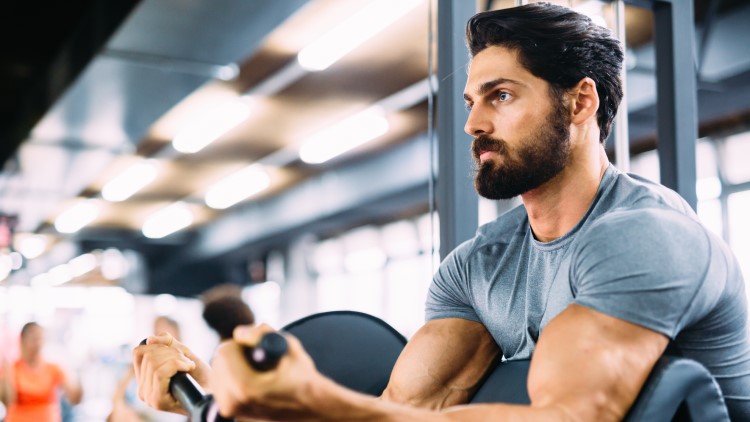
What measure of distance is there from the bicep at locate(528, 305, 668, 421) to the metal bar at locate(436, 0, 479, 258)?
743 mm

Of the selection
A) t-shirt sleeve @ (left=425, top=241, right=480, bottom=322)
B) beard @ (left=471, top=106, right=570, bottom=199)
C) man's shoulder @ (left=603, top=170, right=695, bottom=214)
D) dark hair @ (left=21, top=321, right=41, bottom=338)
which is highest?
beard @ (left=471, top=106, right=570, bottom=199)

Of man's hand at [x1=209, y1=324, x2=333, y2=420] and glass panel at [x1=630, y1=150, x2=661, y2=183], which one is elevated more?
glass panel at [x1=630, y1=150, x2=661, y2=183]

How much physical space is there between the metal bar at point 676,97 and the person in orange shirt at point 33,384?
4016 millimetres

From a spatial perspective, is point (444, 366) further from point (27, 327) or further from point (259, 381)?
point (27, 327)

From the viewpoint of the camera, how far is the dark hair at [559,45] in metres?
1.36

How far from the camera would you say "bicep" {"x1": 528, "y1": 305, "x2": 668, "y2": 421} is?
0.97 m

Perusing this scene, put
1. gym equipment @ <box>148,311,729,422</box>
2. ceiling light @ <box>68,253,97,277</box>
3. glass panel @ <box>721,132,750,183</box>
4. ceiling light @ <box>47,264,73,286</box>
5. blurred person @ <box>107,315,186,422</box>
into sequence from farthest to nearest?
ceiling light @ <box>47,264,73,286</box> → ceiling light @ <box>68,253,97,277</box> → glass panel @ <box>721,132,750,183</box> → blurred person @ <box>107,315,186,422</box> → gym equipment @ <box>148,311,729,422</box>

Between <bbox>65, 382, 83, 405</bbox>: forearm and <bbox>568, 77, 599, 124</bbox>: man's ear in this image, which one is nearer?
<bbox>568, 77, 599, 124</bbox>: man's ear

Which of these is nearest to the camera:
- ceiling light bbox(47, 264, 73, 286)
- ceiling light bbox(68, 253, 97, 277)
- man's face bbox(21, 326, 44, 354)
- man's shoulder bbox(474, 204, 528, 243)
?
man's shoulder bbox(474, 204, 528, 243)

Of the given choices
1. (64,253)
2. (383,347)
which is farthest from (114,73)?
(64,253)

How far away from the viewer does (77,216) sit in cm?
→ 1024

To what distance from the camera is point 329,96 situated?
20.4 feet

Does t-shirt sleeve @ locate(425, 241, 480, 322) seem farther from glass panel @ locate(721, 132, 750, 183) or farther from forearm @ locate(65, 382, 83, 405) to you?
glass panel @ locate(721, 132, 750, 183)

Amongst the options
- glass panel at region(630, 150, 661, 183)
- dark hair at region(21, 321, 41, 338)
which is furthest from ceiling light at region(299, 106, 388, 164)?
dark hair at region(21, 321, 41, 338)
